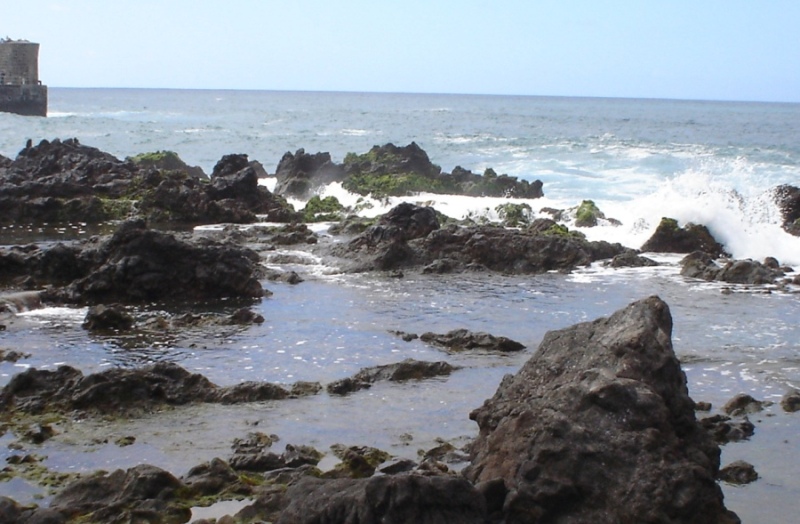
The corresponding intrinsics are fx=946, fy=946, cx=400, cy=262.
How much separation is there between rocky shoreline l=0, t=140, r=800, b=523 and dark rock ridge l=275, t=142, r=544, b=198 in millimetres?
11308

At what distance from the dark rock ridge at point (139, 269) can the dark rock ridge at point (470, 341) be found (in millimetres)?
4733

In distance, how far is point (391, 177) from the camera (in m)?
34.8

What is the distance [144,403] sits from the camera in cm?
1071

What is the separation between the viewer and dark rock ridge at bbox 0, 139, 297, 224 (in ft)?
90.3

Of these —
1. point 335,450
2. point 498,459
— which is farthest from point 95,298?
point 498,459

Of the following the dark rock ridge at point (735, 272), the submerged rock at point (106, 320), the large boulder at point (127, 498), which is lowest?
the submerged rock at point (106, 320)

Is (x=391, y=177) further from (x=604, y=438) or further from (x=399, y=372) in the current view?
(x=604, y=438)

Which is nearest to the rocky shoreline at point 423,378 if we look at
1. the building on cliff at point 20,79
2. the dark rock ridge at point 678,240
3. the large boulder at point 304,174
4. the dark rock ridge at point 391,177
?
the dark rock ridge at point 678,240

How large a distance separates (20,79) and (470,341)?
72248 mm

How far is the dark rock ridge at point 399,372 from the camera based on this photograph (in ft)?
38.6

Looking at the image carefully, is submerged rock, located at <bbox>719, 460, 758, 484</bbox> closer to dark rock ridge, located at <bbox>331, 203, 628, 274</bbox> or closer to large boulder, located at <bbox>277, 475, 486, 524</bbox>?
large boulder, located at <bbox>277, 475, 486, 524</bbox>

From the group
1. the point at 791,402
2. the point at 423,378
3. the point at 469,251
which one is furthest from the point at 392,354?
the point at 469,251

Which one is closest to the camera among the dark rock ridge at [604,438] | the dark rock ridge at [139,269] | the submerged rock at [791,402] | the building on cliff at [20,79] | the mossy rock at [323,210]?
the dark rock ridge at [604,438]

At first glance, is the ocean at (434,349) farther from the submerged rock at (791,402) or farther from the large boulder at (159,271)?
the large boulder at (159,271)
